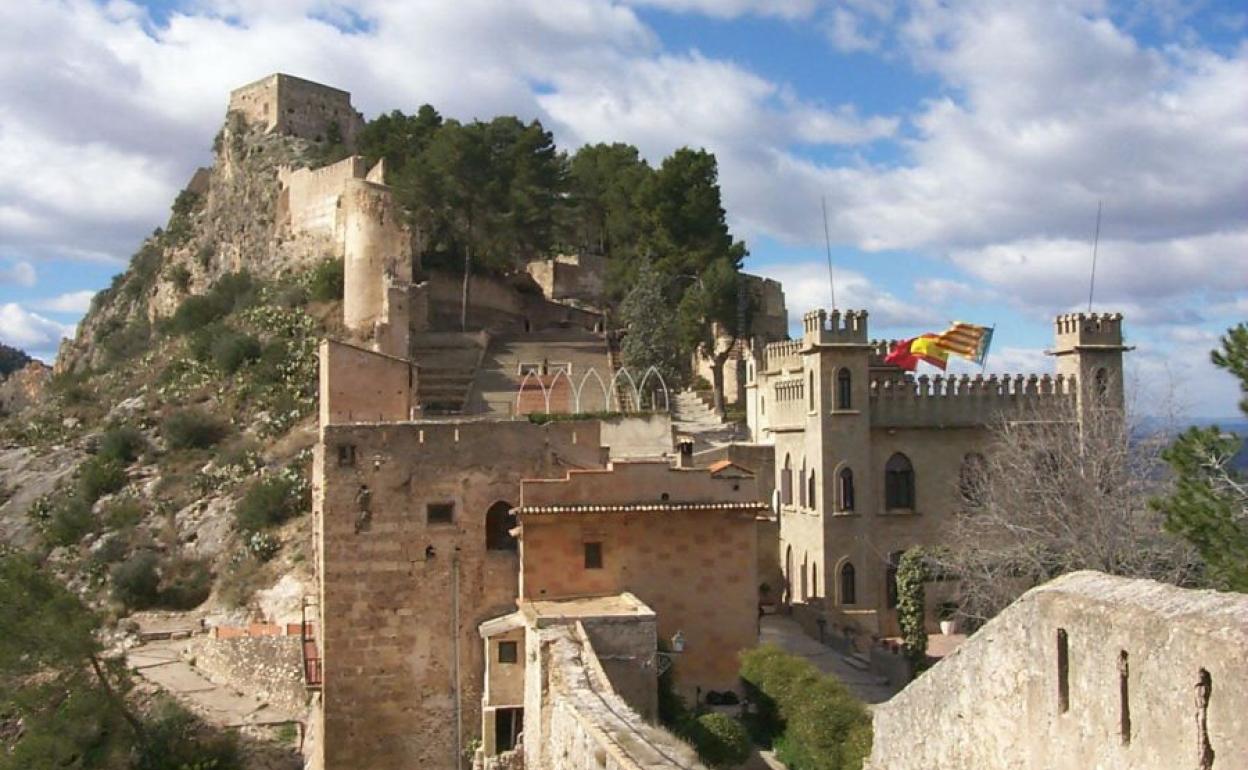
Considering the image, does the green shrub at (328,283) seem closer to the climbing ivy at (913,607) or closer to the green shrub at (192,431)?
the green shrub at (192,431)

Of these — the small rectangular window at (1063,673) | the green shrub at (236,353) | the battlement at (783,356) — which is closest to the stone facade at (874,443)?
the battlement at (783,356)

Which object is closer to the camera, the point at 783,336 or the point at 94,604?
Answer: the point at 94,604

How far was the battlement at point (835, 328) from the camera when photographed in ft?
97.5

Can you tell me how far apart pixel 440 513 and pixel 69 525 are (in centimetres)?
2330

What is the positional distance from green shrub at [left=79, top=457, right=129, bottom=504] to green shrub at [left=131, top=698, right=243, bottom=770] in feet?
57.7

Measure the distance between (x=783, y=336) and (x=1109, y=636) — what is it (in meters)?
39.5

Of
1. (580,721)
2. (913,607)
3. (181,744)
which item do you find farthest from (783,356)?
(580,721)

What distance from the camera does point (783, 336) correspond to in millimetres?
46969

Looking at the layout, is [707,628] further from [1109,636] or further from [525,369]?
[525,369]

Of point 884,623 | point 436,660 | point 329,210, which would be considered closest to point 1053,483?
point 884,623

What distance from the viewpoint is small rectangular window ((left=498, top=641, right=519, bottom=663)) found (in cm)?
1870

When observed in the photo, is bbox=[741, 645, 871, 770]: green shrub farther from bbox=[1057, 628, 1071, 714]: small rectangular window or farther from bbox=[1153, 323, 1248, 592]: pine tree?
bbox=[1057, 628, 1071, 714]: small rectangular window

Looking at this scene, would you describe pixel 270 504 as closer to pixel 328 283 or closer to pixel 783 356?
pixel 328 283

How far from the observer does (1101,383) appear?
30422 millimetres
